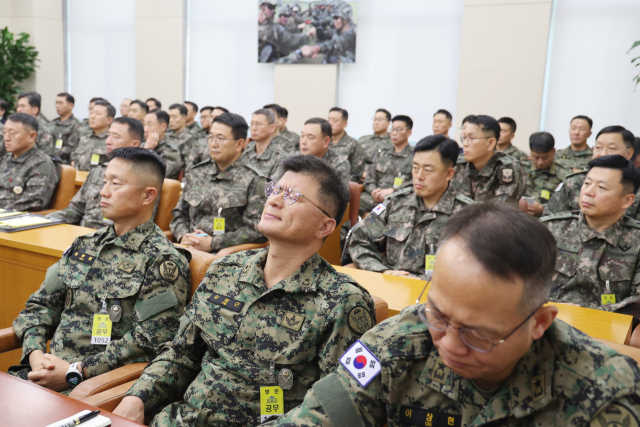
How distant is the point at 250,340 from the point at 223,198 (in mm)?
2069

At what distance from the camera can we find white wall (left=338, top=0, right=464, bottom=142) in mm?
7266

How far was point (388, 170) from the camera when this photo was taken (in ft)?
19.6

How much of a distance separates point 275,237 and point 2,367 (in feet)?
5.67

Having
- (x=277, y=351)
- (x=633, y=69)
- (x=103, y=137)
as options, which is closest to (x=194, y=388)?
(x=277, y=351)

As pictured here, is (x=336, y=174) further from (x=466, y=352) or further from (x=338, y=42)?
(x=338, y=42)

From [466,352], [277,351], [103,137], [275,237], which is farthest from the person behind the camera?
[103,137]

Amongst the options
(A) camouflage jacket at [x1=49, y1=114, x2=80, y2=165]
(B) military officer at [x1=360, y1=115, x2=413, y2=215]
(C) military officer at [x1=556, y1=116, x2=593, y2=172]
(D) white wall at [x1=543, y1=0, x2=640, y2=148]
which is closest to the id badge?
(B) military officer at [x1=360, y1=115, x2=413, y2=215]

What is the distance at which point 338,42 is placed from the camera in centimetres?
782

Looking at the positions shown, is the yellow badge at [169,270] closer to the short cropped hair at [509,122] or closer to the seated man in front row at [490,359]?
the seated man in front row at [490,359]

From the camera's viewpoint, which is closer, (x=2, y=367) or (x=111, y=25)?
(x=2, y=367)

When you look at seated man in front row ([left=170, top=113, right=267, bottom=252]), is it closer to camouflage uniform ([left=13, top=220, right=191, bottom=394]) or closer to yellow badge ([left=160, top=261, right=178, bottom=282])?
camouflage uniform ([left=13, top=220, right=191, bottom=394])

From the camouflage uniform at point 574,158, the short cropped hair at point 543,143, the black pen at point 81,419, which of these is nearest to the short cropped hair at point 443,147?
the black pen at point 81,419

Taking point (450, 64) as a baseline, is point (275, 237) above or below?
below

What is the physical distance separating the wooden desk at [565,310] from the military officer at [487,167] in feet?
6.53
